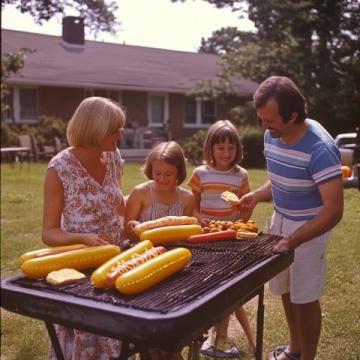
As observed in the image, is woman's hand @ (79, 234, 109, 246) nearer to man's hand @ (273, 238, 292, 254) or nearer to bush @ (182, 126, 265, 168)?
man's hand @ (273, 238, 292, 254)

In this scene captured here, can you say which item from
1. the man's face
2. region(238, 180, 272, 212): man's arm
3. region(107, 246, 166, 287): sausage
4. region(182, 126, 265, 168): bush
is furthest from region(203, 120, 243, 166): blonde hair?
region(182, 126, 265, 168): bush

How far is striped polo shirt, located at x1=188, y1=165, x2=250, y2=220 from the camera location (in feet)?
13.1

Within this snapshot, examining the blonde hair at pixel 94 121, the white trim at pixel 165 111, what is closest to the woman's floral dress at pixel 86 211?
the blonde hair at pixel 94 121

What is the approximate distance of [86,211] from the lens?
302 centimetres

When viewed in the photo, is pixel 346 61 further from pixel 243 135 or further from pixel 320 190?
pixel 243 135

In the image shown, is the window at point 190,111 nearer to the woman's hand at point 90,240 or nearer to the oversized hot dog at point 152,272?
the woman's hand at point 90,240

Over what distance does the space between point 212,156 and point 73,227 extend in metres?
1.36

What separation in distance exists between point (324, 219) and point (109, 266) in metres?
1.22

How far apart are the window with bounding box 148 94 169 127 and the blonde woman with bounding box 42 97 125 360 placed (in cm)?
2392

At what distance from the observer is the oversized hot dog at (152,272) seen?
205 cm

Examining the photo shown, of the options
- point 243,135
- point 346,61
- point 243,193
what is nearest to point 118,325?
point 243,193

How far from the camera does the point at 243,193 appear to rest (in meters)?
4.02

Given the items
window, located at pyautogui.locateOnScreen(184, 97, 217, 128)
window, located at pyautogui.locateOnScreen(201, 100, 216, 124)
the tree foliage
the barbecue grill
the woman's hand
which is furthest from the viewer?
window, located at pyautogui.locateOnScreen(201, 100, 216, 124)

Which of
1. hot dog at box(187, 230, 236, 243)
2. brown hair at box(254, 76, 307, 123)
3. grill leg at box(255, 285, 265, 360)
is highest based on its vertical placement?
brown hair at box(254, 76, 307, 123)
